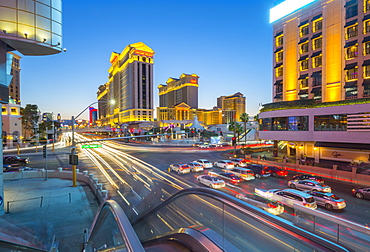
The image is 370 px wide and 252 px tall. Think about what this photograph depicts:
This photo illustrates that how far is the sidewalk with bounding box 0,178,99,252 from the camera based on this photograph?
9930mm

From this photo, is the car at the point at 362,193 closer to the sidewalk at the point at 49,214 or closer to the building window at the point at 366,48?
the sidewalk at the point at 49,214

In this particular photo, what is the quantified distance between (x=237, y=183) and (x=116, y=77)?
176959 mm

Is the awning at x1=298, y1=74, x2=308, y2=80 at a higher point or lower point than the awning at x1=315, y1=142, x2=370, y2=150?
higher

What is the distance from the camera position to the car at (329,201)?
14.6 metres

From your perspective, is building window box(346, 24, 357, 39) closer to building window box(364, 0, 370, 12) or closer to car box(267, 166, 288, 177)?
building window box(364, 0, 370, 12)

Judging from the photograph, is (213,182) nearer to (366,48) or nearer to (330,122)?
(330,122)

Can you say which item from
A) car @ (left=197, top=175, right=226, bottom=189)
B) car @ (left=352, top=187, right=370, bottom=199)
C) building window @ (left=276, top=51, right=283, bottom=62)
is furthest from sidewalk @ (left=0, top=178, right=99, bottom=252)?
building window @ (left=276, top=51, right=283, bottom=62)

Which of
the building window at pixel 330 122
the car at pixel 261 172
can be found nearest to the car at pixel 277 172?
the car at pixel 261 172

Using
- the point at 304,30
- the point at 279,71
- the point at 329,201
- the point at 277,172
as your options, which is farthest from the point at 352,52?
the point at 329,201

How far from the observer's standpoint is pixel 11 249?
208 inches

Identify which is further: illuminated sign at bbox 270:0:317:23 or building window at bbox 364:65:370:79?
illuminated sign at bbox 270:0:317:23

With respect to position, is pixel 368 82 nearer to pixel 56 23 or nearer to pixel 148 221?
pixel 148 221

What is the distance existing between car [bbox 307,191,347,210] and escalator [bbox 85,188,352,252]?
8939 mm

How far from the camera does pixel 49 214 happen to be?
43.7ft
